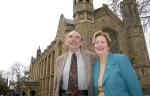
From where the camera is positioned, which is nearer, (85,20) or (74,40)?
(74,40)

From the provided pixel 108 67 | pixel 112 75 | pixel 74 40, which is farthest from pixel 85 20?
pixel 112 75

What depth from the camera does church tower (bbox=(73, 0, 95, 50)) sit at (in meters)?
21.3

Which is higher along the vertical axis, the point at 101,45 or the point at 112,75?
the point at 101,45

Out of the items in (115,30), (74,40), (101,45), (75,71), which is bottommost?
(75,71)

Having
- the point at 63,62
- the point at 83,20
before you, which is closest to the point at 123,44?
the point at 83,20

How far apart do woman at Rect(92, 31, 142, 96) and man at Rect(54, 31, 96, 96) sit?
0.17 meters

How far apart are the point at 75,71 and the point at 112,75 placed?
73 cm

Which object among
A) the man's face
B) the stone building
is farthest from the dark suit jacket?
the stone building

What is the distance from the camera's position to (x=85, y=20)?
870 inches

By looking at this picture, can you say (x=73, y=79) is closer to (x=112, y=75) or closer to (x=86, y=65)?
(x=86, y=65)

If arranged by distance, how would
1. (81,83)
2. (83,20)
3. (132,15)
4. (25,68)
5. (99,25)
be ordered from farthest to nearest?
(25,68) → (99,25) → (83,20) → (132,15) → (81,83)

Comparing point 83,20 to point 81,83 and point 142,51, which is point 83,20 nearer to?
point 142,51

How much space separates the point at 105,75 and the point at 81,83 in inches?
19.3

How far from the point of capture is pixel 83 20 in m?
22.1
